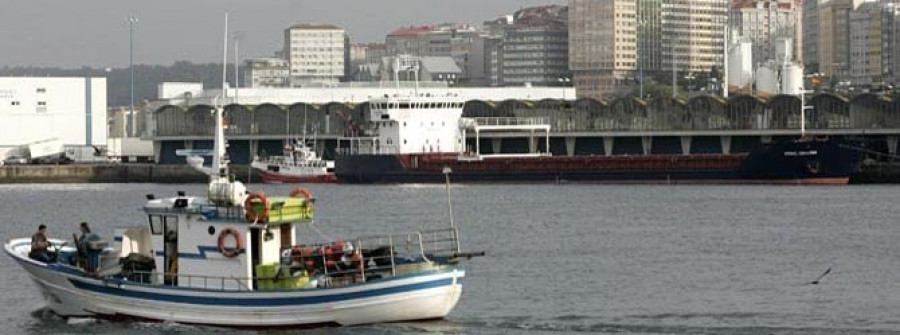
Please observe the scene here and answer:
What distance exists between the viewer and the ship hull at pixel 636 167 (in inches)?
3524

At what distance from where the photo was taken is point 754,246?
4856cm

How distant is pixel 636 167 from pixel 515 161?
21.7 ft

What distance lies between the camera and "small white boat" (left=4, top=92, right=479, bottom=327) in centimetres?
2995

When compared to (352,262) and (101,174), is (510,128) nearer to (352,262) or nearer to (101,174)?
(101,174)

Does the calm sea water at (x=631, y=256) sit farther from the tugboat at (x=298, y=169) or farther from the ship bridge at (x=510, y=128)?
the ship bridge at (x=510, y=128)

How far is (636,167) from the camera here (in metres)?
93.4

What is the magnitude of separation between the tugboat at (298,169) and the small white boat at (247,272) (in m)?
69.4

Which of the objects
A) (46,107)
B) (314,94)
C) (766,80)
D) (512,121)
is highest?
(766,80)

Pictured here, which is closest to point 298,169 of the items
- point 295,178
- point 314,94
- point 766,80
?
point 295,178

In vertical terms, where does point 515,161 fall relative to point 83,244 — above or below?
above

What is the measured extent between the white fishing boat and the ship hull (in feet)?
198

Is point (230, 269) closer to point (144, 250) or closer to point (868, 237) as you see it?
point (144, 250)

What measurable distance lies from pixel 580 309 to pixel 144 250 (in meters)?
7.49

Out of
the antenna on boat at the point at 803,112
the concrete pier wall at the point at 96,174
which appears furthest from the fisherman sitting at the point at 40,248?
the concrete pier wall at the point at 96,174
